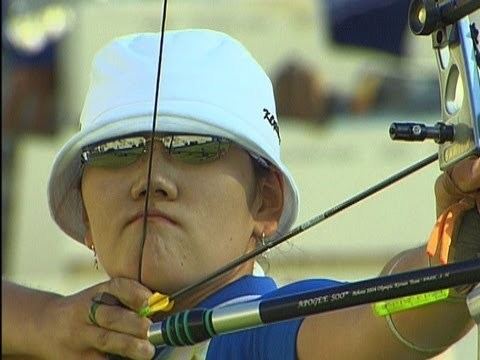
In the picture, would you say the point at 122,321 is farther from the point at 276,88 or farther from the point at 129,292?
the point at 276,88

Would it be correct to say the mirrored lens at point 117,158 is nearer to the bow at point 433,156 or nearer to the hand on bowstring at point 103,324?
the hand on bowstring at point 103,324

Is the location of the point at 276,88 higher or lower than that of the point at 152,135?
higher

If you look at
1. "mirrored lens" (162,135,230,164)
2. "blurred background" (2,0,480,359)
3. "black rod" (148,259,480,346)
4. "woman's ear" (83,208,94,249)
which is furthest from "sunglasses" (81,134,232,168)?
"blurred background" (2,0,480,359)

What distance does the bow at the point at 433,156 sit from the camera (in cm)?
129

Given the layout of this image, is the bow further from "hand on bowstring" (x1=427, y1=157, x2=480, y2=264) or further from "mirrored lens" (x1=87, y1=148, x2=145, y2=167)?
"mirrored lens" (x1=87, y1=148, x2=145, y2=167)

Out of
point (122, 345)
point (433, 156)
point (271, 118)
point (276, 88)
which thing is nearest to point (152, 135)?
point (271, 118)

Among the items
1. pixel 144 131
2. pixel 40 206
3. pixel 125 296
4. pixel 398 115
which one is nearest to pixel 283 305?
pixel 125 296

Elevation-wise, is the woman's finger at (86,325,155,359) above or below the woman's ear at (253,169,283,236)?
below

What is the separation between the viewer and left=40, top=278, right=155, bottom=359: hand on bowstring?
1.57m

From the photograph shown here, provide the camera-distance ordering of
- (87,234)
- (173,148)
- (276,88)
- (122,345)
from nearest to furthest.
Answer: (122,345)
(173,148)
(87,234)
(276,88)

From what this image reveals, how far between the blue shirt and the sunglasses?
14 cm

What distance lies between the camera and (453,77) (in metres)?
1.39

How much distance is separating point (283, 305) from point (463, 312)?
17 centimetres

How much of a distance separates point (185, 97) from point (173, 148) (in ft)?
0.20
